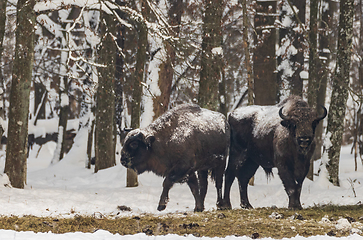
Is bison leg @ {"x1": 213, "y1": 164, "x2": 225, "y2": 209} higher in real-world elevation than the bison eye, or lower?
lower

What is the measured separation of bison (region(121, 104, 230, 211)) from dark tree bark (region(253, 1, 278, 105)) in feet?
19.9

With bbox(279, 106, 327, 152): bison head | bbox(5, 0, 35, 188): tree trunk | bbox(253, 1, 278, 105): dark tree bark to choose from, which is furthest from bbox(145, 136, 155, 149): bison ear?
bbox(253, 1, 278, 105): dark tree bark

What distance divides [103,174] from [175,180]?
251 inches

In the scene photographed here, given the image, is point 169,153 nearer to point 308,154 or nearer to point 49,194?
point 308,154

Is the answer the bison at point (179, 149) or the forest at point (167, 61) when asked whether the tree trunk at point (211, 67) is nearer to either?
the forest at point (167, 61)

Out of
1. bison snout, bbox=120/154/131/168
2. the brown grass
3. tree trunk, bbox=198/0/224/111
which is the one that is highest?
tree trunk, bbox=198/0/224/111

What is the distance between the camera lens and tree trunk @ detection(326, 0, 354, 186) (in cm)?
1160

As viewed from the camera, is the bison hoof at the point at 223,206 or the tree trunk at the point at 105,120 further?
the tree trunk at the point at 105,120

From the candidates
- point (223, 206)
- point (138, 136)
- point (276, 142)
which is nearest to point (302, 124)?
point (276, 142)

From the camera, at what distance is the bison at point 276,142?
26.9 ft

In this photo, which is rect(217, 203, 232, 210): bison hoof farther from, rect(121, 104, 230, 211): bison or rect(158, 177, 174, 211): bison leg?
rect(158, 177, 174, 211): bison leg

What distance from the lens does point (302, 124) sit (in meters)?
8.12

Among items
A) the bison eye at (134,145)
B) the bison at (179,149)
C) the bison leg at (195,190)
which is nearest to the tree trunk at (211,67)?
the bison at (179,149)

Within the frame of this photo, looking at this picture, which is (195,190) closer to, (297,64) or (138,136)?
(138,136)
